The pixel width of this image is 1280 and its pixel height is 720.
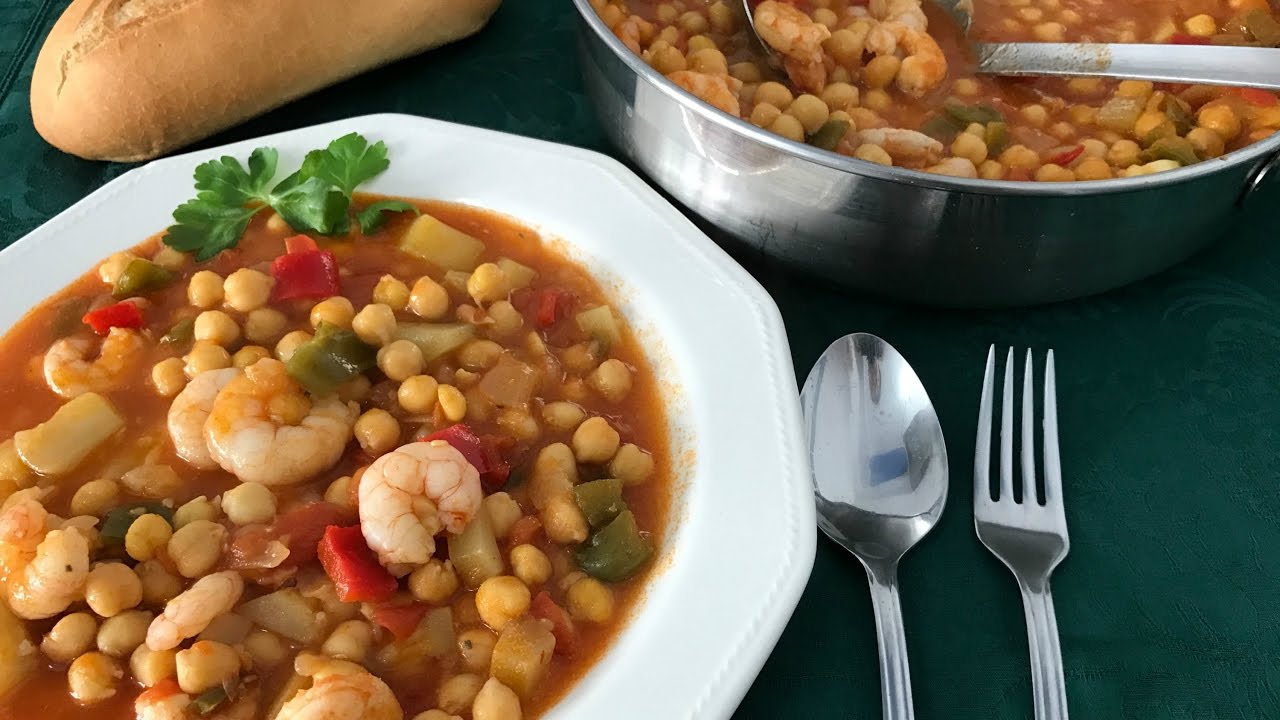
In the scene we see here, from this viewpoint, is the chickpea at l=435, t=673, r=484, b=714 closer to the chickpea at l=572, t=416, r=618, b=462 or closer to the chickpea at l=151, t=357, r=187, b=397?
the chickpea at l=572, t=416, r=618, b=462

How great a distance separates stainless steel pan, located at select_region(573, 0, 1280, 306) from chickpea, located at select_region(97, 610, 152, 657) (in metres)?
1.89

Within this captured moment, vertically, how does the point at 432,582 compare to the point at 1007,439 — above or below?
above

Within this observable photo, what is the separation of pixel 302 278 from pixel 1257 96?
3140 millimetres

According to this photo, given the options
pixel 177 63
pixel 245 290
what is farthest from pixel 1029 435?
pixel 177 63

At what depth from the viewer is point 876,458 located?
274 centimetres

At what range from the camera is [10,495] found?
250cm

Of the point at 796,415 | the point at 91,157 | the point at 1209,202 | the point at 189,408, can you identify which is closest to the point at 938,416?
the point at 796,415

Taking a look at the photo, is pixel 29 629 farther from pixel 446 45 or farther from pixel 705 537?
pixel 446 45

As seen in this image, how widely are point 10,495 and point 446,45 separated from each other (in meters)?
2.38

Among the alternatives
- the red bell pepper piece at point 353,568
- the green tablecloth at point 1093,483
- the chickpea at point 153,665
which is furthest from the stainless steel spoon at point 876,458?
the chickpea at point 153,665

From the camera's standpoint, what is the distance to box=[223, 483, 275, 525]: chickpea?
8.08 ft

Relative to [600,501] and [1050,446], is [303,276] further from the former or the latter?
[1050,446]

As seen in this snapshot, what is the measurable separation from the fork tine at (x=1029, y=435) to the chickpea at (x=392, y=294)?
1.79 metres

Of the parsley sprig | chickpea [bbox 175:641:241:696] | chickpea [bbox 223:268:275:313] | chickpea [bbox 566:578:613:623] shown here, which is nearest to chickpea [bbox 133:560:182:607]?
chickpea [bbox 175:641:241:696]
